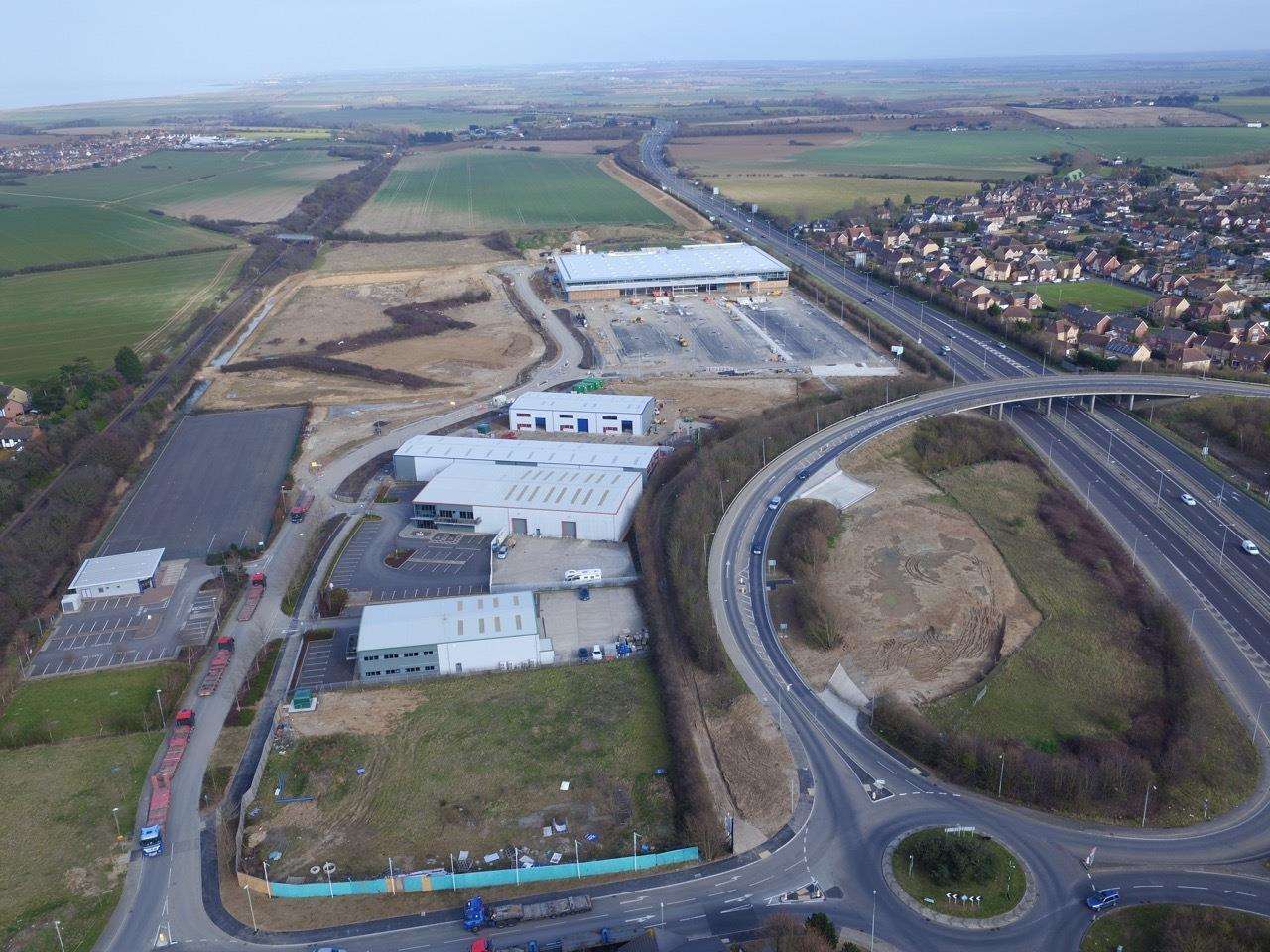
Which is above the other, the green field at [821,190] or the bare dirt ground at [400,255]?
the green field at [821,190]

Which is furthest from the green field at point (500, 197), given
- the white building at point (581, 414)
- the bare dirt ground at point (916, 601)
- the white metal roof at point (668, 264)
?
the bare dirt ground at point (916, 601)

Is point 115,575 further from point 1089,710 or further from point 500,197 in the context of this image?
point 500,197

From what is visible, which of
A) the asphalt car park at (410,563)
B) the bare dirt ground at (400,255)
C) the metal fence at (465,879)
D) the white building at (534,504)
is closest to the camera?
the metal fence at (465,879)

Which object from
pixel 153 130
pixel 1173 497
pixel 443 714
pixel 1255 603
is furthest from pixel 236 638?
pixel 153 130

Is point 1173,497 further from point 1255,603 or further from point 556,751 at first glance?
point 556,751

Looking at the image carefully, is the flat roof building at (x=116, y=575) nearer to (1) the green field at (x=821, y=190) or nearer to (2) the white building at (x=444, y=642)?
(2) the white building at (x=444, y=642)

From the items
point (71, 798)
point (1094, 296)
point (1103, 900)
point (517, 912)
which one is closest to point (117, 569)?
point (71, 798)
